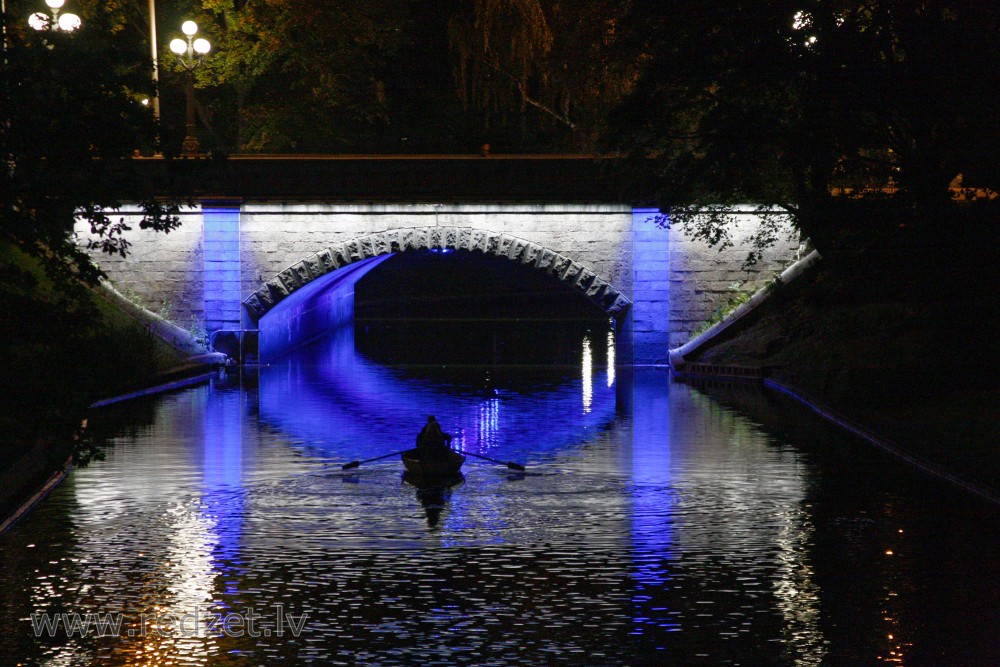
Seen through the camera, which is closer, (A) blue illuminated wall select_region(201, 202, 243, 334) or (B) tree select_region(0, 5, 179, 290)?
(B) tree select_region(0, 5, 179, 290)

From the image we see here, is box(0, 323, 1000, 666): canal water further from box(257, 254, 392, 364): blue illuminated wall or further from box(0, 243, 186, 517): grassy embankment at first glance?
box(257, 254, 392, 364): blue illuminated wall

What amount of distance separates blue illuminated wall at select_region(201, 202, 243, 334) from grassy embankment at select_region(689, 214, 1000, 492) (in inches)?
592

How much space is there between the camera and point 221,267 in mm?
38312

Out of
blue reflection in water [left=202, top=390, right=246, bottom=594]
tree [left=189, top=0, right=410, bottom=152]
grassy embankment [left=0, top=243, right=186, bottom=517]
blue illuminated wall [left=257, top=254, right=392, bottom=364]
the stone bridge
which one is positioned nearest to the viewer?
grassy embankment [left=0, top=243, right=186, bottom=517]

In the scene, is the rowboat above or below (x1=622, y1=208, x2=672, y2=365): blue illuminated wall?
below

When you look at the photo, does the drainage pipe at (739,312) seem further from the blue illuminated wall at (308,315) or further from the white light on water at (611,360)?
the blue illuminated wall at (308,315)

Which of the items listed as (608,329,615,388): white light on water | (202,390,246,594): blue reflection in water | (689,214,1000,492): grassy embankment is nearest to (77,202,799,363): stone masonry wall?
(608,329,615,388): white light on water

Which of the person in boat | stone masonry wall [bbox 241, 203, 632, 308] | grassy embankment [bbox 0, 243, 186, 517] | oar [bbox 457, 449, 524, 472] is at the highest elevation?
stone masonry wall [bbox 241, 203, 632, 308]

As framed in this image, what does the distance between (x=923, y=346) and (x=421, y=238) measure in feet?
47.3

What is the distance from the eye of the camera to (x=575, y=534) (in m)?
15.4

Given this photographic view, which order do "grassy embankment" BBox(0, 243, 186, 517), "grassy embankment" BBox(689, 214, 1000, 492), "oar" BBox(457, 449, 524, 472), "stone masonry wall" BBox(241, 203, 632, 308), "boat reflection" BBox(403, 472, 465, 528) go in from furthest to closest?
"stone masonry wall" BBox(241, 203, 632, 308)
"grassy embankment" BBox(689, 214, 1000, 492)
"oar" BBox(457, 449, 524, 472)
"boat reflection" BBox(403, 472, 465, 528)
"grassy embankment" BBox(0, 243, 186, 517)

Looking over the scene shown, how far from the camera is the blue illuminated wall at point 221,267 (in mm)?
38062

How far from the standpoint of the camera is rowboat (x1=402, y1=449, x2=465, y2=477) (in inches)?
746

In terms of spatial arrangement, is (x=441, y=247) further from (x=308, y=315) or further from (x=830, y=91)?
(x=830, y=91)
